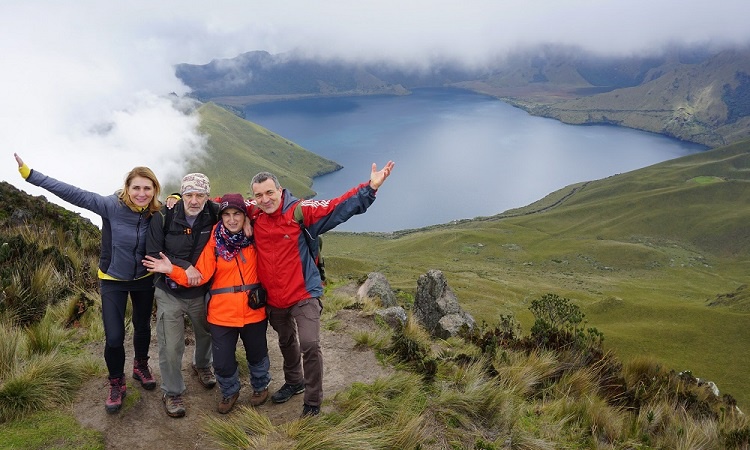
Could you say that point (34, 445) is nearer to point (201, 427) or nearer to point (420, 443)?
point (201, 427)

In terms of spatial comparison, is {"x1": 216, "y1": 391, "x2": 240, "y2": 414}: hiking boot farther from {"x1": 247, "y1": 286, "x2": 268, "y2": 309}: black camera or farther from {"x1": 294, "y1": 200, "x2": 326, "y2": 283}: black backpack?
{"x1": 294, "y1": 200, "x2": 326, "y2": 283}: black backpack

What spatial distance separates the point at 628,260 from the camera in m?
82.0

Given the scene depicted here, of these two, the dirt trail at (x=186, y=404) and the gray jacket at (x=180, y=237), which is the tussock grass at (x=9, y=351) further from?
the gray jacket at (x=180, y=237)

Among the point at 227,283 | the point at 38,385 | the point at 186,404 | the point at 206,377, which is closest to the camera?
the point at 38,385

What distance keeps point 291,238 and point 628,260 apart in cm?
8975

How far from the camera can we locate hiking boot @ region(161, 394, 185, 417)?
19.0ft

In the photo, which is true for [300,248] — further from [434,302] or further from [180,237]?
[434,302]

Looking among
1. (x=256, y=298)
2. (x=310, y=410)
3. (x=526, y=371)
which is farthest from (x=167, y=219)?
(x=526, y=371)

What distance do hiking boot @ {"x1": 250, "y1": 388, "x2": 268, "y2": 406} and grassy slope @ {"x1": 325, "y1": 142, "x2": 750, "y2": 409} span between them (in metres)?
20.1

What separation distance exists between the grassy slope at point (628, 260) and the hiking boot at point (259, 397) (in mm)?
20084

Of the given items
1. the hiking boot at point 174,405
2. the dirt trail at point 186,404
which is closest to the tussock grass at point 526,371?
the dirt trail at point 186,404

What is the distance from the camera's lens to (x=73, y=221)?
1356 centimetres

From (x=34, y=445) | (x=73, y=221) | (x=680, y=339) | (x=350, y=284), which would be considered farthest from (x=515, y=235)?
(x=34, y=445)

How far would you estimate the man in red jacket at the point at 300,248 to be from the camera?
5664 millimetres
